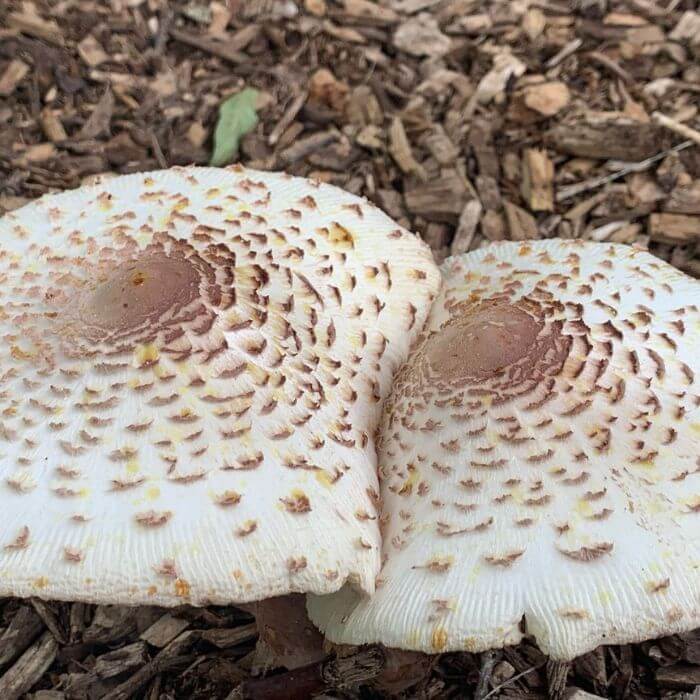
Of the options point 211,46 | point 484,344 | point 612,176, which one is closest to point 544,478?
point 484,344

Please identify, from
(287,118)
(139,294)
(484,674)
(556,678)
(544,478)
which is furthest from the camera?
(287,118)

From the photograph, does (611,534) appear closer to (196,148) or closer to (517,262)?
(517,262)

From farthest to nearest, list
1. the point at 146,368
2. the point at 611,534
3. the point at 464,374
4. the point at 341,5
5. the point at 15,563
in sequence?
the point at 341,5 < the point at 464,374 < the point at 146,368 < the point at 611,534 < the point at 15,563

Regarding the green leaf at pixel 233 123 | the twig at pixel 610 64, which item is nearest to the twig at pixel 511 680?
the green leaf at pixel 233 123

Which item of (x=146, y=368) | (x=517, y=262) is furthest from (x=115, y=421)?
(x=517, y=262)

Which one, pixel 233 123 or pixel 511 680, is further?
pixel 233 123

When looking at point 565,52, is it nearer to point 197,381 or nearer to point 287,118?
point 287,118

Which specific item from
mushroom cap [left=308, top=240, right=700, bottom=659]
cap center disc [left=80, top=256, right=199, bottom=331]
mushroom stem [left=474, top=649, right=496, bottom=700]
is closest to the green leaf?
cap center disc [left=80, top=256, right=199, bottom=331]
